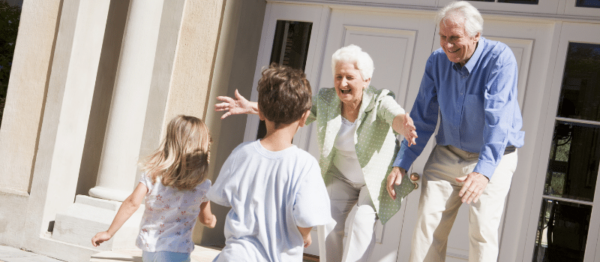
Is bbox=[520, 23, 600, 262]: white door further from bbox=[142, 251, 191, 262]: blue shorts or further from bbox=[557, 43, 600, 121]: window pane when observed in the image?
bbox=[142, 251, 191, 262]: blue shorts

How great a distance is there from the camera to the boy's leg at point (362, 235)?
2467 mm

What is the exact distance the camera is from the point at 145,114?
4090 mm

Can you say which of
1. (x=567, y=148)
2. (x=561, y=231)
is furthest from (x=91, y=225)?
(x=567, y=148)

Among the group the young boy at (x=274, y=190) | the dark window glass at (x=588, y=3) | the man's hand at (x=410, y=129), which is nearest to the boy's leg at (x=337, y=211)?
the man's hand at (x=410, y=129)

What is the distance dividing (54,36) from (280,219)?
307 cm

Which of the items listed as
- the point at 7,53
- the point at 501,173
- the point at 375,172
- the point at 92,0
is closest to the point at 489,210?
the point at 501,173

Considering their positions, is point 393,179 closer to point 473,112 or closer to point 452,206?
point 452,206

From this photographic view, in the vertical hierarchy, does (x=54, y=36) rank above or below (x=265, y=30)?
below

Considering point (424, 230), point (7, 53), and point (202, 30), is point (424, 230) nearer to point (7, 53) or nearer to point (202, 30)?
point (202, 30)

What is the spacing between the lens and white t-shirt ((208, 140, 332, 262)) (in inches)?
69.7

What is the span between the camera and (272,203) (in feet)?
5.84

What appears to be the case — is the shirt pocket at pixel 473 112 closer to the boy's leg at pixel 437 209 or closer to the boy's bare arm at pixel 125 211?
the boy's leg at pixel 437 209

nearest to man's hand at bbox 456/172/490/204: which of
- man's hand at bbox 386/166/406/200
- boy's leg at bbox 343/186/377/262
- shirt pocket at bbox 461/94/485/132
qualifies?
shirt pocket at bbox 461/94/485/132

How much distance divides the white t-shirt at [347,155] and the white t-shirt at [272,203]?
0.81 m
